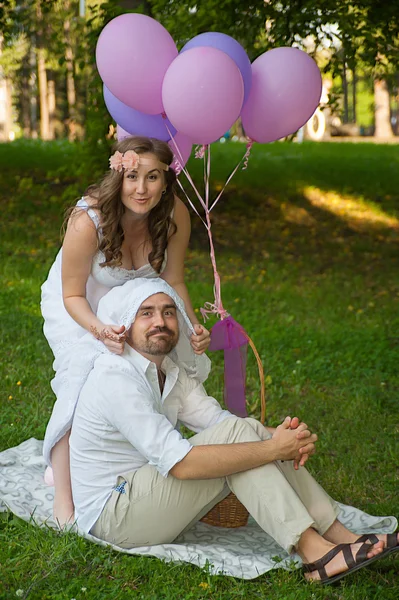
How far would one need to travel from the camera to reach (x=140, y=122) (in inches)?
159

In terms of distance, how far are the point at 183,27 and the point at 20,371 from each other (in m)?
3.99

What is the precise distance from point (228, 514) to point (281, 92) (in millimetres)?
1936

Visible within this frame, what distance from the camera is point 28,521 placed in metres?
3.68

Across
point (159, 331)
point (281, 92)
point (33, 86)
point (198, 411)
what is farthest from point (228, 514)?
point (33, 86)

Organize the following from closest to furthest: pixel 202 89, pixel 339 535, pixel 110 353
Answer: pixel 339 535, pixel 110 353, pixel 202 89

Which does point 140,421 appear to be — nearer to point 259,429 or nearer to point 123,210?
point 259,429

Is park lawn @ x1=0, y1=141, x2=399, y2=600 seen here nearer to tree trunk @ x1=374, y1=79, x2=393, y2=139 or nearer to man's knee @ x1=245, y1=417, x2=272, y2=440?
man's knee @ x1=245, y1=417, x2=272, y2=440

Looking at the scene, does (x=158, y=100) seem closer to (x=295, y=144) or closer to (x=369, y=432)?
(x=369, y=432)

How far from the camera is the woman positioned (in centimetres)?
369

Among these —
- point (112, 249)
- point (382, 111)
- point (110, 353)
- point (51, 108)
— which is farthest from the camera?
point (51, 108)

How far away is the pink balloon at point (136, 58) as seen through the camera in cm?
373

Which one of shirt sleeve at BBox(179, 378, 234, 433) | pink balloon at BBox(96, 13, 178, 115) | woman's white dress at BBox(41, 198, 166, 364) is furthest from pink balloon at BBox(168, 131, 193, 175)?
→ shirt sleeve at BBox(179, 378, 234, 433)

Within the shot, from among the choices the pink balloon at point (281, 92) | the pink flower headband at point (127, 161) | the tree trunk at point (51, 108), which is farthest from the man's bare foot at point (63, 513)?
the tree trunk at point (51, 108)

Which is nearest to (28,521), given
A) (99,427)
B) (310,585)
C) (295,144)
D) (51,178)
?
(99,427)
